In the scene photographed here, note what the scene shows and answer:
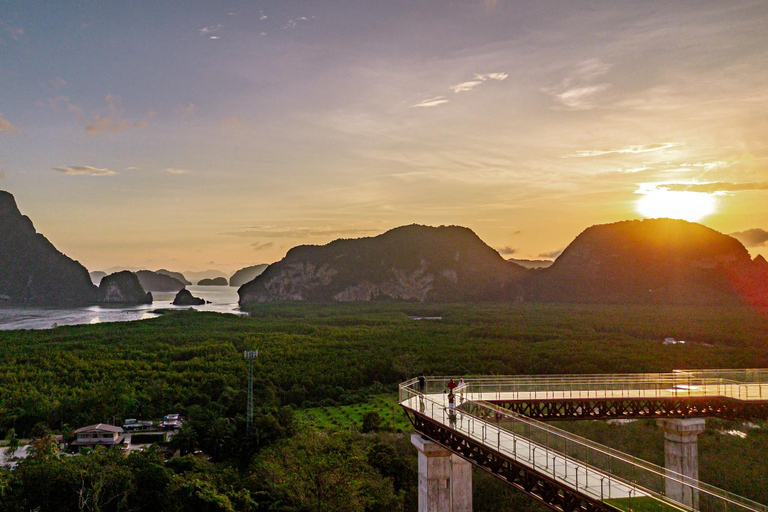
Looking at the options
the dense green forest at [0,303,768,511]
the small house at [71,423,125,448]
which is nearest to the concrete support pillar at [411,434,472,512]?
the dense green forest at [0,303,768,511]

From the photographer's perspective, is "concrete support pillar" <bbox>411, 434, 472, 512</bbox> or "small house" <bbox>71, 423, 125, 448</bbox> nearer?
"concrete support pillar" <bbox>411, 434, 472, 512</bbox>

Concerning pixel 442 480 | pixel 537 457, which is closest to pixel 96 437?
pixel 442 480

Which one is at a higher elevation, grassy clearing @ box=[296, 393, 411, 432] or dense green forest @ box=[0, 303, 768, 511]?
dense green forest @ box=[0, 303, 768, 511]

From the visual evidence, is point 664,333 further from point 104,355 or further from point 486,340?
point 104,355

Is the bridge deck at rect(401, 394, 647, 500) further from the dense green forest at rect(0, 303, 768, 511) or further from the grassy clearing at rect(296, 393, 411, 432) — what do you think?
the grassy clearing at rect(296, 393, 411, 432)

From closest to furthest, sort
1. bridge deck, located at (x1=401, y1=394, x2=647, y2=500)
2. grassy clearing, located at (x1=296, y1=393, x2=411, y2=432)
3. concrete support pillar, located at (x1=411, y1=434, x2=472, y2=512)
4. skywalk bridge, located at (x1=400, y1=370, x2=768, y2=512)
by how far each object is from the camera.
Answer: bridge deck, located at (x1=401, y1=394, x2=647, y2=500), skywalk bridge, located at (x1=400, y1=370, x2=768, y2=512), concrete support pillar, located at (x1=411, y1=434, x2=472, y2=512), grassy clearing, located at (x1=296, y1=393, x2=411, y2=432)

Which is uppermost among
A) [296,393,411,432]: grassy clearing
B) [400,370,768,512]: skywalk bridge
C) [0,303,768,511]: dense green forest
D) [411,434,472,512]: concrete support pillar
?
[400,370,768,512]: skywalk bridge
